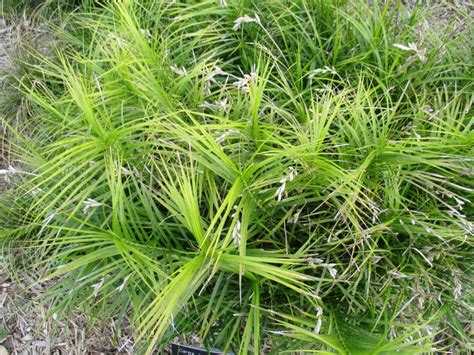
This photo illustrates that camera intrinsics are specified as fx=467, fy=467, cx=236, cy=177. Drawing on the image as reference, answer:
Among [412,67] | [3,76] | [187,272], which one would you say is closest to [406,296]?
[187,272]

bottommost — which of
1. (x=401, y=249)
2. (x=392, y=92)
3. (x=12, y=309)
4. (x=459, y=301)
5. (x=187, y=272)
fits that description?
(x=12, y=309)

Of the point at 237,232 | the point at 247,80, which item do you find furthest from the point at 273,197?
the point at 247,80

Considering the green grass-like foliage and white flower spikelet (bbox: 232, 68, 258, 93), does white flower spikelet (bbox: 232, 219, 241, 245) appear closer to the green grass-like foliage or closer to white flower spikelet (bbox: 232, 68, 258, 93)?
the green grass-like foliage

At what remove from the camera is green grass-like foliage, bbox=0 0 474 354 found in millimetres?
1144

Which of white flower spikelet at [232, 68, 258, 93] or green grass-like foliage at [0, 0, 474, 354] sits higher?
white flower spikelet at [232, 68, 258, 93]

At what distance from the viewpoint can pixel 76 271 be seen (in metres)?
1.49

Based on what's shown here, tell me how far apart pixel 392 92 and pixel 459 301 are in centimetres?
74

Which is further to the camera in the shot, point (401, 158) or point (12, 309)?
point (12, 309)

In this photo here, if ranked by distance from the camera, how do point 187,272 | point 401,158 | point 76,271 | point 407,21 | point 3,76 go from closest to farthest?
1. point 187,272
2. point 401,158
3. point 76,271
4. point 407,21
5. point 3,76

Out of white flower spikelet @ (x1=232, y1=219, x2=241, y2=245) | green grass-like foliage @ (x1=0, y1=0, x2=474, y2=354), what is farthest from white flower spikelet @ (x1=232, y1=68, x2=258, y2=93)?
white flower spikelet @ (x1=232, y1=219, x2=241, y2=245)

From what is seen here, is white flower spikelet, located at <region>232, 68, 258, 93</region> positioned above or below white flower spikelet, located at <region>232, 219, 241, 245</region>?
above

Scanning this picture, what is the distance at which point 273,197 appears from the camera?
3.82 feet

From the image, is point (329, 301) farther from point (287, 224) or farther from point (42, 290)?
point (42, 290)

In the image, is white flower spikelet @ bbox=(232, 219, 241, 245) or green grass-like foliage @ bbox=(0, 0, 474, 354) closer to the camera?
white flower spikelet @ bbox=(232, 219, 241, 245)
